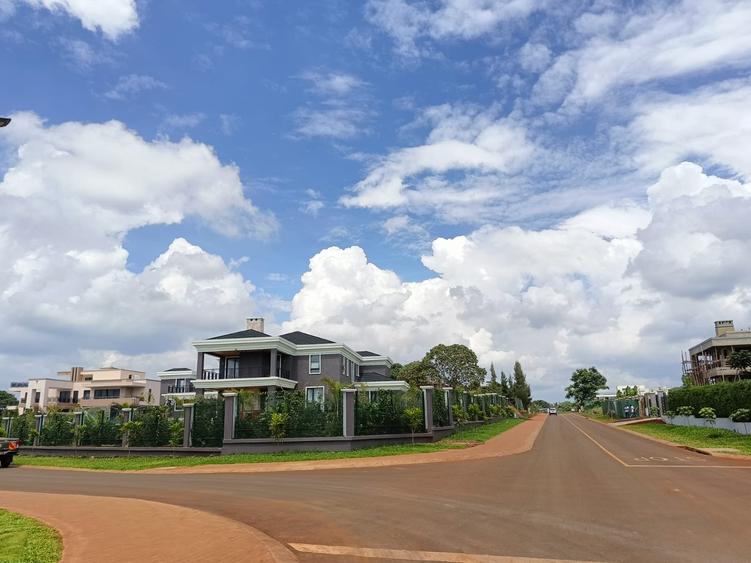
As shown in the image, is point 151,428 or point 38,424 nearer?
point 151,428

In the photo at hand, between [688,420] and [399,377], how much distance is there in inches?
1420

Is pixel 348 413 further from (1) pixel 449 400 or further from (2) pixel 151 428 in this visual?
(1) pixel 449 400

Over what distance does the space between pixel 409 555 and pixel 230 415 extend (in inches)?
806

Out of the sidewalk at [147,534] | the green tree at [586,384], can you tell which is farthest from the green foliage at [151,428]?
the green tree at [586,384]

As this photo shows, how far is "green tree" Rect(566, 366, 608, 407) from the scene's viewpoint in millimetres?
122000

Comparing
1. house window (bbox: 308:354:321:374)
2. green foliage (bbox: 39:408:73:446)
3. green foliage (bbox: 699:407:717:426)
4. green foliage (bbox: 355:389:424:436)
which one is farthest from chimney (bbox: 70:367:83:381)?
green foliage (bbox: 699:407:717:426)

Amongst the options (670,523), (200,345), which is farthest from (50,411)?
(670,523)

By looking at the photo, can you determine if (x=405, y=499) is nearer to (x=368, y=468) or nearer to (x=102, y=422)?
(x=368, y=468)

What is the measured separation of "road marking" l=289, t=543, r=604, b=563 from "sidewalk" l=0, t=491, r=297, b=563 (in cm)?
46

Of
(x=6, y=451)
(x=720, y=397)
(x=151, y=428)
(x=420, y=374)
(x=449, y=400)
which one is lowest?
(x=6, y=451)

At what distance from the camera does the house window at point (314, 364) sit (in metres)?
44.7

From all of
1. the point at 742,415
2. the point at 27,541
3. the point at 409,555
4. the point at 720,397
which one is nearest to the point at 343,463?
the point at 27,541

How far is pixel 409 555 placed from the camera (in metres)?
7.82

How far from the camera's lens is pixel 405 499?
41.4 feet
